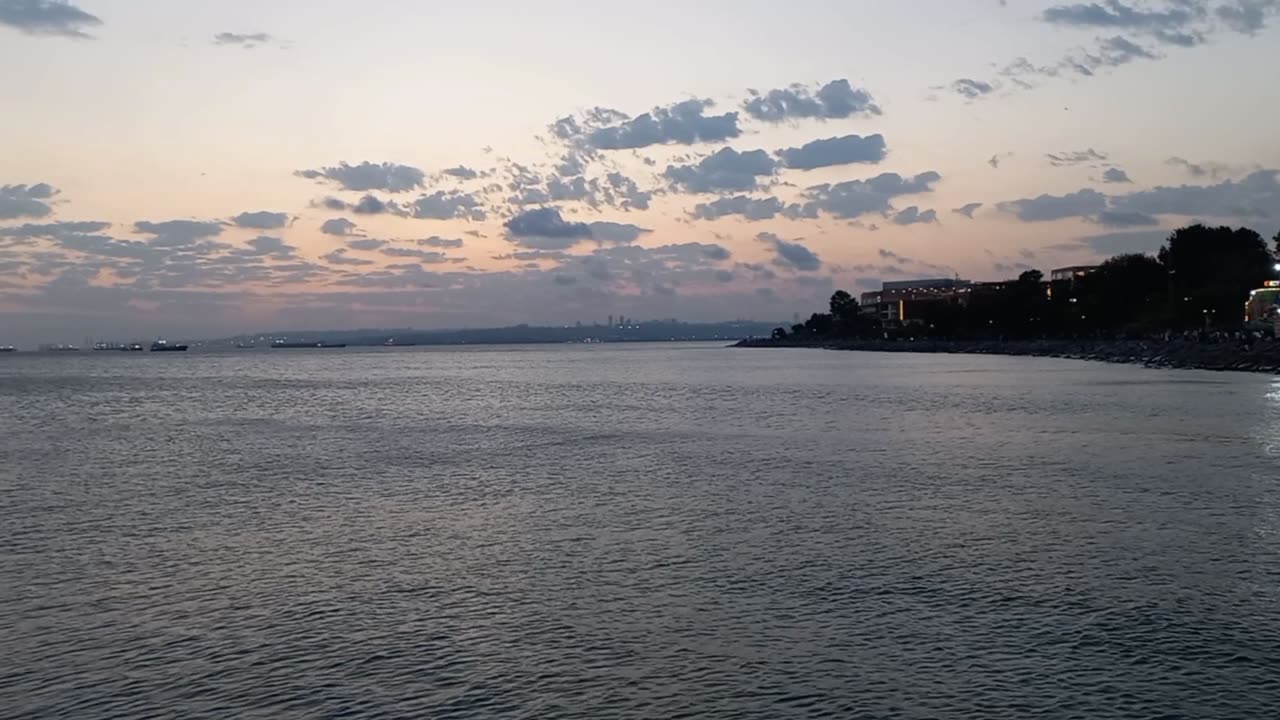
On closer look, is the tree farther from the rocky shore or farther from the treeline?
the rocky shore

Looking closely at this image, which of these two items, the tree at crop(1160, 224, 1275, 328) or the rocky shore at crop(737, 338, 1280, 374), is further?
the tree at crop(1160, 224, 1275, 328)

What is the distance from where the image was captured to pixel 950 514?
23.5m

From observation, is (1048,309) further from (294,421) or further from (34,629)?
(34,629)

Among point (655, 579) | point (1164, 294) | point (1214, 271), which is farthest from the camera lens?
point (1164, 294)

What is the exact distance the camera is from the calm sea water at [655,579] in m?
12.8

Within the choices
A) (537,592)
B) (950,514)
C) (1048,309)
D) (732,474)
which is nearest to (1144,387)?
(732,474)

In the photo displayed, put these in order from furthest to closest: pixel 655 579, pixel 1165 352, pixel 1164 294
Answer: pixel 1164 294
pixel 1165 352
pixel 655 579

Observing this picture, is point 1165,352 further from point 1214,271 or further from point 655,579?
point 655,579

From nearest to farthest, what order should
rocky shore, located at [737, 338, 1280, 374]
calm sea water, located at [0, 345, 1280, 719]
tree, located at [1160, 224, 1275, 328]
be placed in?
calm sea water, located at [0, 345, 1280, 719] → rocky shore, located at [737, 338, 1280, 374] → tree, located at [1160, 224, 1275, 328]

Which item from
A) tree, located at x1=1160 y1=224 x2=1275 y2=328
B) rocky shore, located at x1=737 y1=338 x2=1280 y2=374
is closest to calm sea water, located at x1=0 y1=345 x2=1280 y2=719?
rocky shore, located at x1=737 y1=338 x2=1280 y2=374

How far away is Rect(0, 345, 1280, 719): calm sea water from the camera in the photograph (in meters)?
12.8

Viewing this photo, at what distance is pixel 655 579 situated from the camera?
1800cm

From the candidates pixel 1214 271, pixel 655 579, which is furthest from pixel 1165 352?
pixel 655 579

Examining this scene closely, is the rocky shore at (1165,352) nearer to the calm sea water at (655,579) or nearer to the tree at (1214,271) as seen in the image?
the tree at (1214,271)
